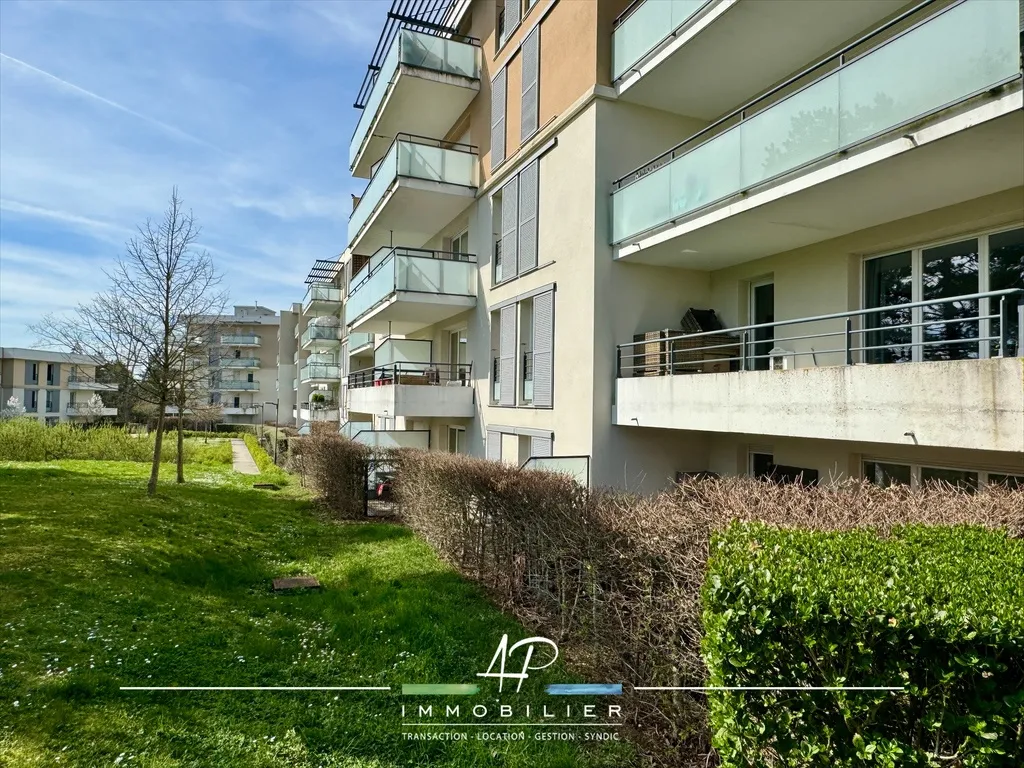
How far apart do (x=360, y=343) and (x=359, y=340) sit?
34cm

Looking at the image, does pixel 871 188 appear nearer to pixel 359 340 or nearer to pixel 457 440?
pixel 457 440

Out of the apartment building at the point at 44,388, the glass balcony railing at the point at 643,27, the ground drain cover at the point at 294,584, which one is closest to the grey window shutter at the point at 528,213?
the glass balcony railing at the point at 643,27

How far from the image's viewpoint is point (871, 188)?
22.6 feet

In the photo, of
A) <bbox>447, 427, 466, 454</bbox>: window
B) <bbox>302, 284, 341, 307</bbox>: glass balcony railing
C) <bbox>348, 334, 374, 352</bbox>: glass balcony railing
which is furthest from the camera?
<bbox>302, 284, 341, 307</bbox>: glass balcony railing

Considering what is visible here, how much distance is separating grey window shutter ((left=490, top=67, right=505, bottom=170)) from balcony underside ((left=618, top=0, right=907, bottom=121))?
176 inches

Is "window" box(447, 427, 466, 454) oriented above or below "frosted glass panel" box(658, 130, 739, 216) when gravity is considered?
below

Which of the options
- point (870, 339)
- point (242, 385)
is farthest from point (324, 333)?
point (870, 339)

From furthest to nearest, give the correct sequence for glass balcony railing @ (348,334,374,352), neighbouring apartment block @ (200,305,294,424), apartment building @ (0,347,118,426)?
neighbouring apartment block @ (200,305,294,424) → apartment building @ (0,347,118,426) → glass balcony railing @ (348,334,374,352)

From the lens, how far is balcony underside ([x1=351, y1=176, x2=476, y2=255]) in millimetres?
15500

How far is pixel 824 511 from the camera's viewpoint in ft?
16.0

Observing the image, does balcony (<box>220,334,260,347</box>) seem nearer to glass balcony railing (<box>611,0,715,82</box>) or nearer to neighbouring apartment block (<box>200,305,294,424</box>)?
neighbouring apartment block (<box>200,305,294,424</box>)

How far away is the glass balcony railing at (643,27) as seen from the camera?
8.93 meters

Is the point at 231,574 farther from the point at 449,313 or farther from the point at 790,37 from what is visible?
the point at 790,37

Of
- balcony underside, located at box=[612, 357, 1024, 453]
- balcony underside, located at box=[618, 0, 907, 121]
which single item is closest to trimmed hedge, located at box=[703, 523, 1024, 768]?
balcony underside, located at box=[612, 357, 1024, 453]
